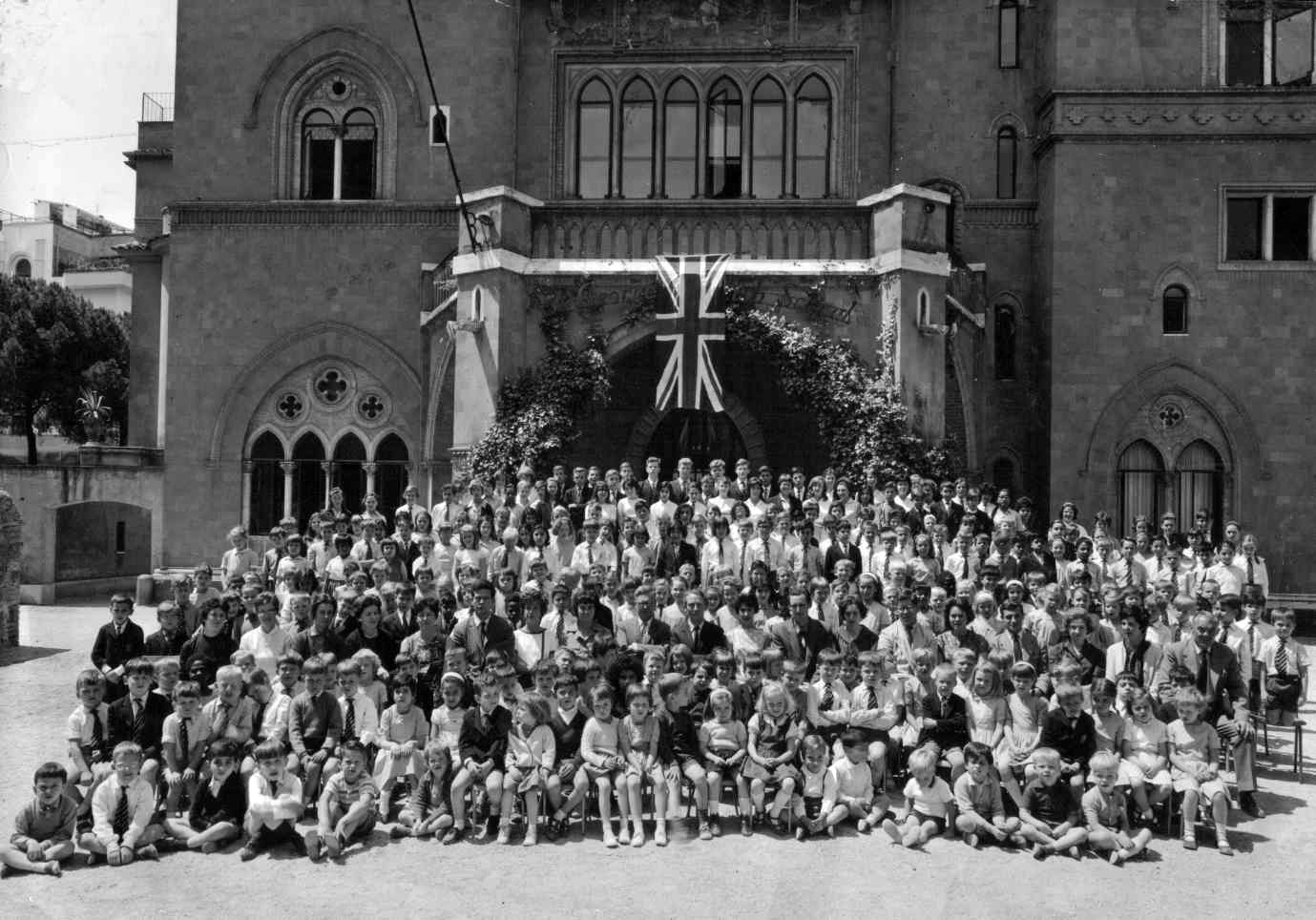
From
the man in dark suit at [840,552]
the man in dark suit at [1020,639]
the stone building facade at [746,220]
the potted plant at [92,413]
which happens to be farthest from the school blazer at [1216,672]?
the potted plant at [92,413]

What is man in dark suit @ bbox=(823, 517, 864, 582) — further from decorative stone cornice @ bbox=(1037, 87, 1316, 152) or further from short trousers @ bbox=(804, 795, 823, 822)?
decorative stone cornice @ bbox=(1037, 87, 1316, 152)

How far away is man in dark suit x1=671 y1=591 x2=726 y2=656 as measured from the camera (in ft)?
37.4

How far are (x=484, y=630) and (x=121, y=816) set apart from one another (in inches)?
141

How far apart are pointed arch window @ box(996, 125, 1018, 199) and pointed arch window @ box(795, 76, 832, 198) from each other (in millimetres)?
3272

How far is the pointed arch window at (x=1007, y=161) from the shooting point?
73.9ft

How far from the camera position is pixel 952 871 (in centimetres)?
873

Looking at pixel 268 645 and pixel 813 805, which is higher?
pixel 268 645

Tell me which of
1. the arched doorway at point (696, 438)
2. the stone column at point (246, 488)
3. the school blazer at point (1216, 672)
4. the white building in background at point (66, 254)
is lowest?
the school blazer at point (1216, 672)

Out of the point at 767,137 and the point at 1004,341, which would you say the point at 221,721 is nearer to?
the point at 767,137

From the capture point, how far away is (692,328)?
18.6 metres

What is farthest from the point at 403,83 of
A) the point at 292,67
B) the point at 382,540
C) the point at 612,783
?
the point at 612,783

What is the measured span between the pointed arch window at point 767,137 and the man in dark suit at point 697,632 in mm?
13422

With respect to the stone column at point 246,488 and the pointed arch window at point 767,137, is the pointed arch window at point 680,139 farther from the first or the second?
the stone column at point 246,488

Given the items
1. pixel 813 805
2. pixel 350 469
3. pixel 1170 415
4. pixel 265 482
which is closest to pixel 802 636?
pixel 813 805
